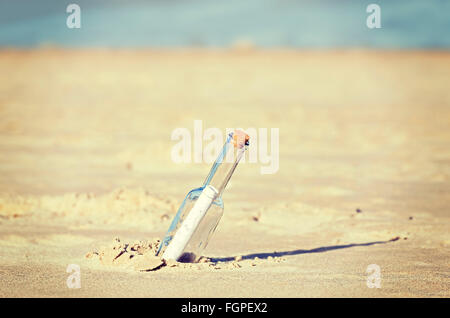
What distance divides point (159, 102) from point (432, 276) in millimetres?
14173

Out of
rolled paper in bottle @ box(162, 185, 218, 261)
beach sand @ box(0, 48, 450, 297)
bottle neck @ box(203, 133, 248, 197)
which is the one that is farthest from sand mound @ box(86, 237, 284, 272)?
bottle neck @ box(203, 133, 248, 197)

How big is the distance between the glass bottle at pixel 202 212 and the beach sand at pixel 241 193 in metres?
0.13

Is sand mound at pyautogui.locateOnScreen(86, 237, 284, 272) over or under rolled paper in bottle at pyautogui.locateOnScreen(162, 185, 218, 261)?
under

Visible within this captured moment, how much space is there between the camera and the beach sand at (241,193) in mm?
3922

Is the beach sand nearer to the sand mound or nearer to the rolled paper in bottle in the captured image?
the sand mound

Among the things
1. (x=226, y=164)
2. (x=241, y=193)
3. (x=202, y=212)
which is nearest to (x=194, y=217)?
(x=202, y=212)

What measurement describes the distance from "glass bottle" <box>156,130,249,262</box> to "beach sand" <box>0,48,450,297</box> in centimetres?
13

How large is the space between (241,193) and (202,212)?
327 centimetres

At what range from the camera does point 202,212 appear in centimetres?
388

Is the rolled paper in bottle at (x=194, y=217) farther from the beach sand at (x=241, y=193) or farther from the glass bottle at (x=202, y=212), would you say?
the beach sand at (x=241, y=193)

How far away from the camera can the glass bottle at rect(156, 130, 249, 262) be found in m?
3.88

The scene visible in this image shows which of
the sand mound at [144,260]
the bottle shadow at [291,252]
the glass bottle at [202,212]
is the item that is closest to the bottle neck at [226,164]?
the glass bottle at [202,212]
